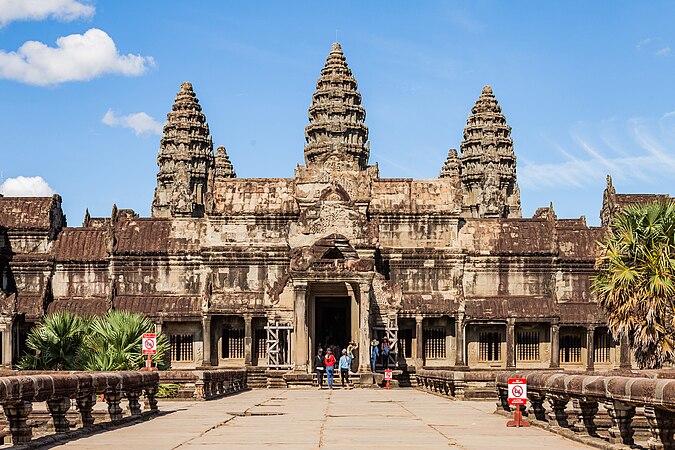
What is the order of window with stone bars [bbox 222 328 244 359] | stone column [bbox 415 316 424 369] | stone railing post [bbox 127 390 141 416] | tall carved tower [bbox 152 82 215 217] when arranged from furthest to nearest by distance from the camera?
1. tall carved tower [bbox 152 82 215 217]
2. window with stone bars [bbox 222 328 244 359]
3. stone column [bbox 415 316 424 369]
4. stone railing post [bbox 127 390 141 416]

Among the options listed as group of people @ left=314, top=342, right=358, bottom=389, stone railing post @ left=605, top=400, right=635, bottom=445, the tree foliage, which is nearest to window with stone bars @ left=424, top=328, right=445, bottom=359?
group of people @ left=314, top=342, right=358, bottom=389

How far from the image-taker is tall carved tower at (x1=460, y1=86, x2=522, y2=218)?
113m

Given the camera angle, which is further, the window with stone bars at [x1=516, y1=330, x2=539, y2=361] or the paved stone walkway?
the window with stone bars at [x1=516, y1=330, x2=539, y2=361]

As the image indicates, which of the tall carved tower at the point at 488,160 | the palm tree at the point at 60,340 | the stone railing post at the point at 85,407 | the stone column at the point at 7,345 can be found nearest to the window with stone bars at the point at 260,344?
the stone column at the point at 7,345

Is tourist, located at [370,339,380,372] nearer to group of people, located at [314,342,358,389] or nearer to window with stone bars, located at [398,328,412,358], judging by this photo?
group of people, located at [314,342,358,389]

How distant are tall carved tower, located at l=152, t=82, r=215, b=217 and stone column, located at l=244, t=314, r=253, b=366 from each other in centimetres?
5562

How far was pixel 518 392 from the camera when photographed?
22812 millimetres

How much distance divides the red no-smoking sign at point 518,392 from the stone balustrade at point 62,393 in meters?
8.40

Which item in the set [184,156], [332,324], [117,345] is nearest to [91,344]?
[117,345]

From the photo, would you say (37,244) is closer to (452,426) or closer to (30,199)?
A: (30,199)

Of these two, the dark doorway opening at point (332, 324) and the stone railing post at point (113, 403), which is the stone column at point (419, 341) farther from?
the stone railing post at point (113, 403)

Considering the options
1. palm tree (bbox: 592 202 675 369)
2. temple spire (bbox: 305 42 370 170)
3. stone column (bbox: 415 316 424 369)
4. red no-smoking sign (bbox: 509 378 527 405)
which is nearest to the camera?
red no-smoking sign (bbox: 509 378 527 405)

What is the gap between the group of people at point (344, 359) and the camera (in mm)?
45438

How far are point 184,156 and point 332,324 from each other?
5981cm
